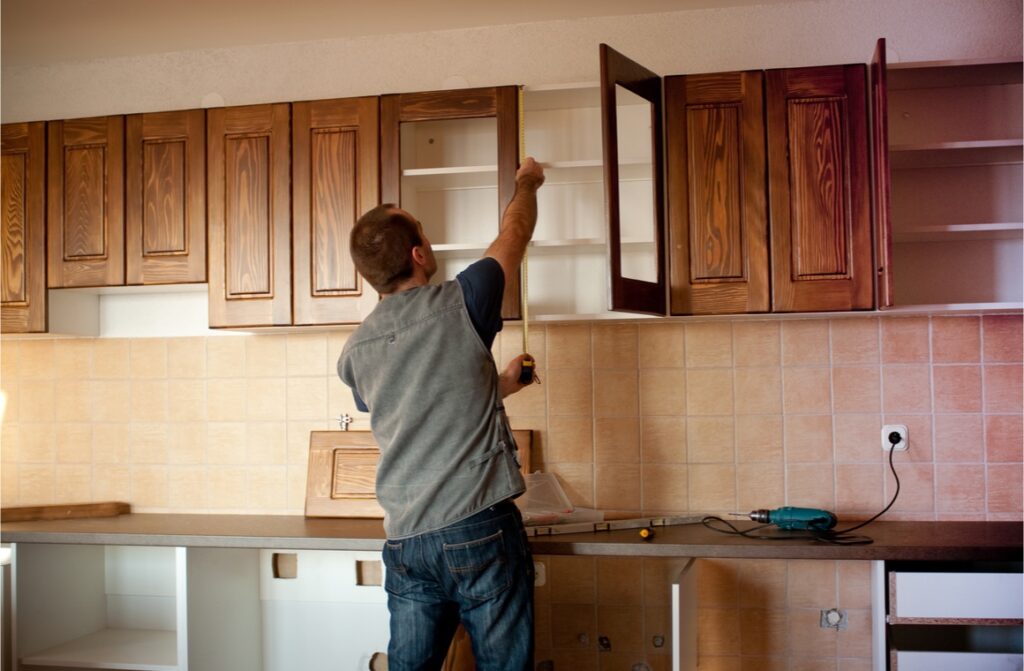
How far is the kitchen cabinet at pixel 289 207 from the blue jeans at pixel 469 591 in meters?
0.95

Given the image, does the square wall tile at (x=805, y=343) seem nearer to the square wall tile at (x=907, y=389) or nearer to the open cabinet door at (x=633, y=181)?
the square wall tile at (x=907, y=389)

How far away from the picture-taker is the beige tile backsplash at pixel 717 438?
108 inches

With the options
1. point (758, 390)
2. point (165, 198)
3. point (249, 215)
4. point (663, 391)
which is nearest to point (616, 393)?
point (663, 391)

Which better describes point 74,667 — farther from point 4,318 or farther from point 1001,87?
point 1001,87

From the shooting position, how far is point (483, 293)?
2021 mm

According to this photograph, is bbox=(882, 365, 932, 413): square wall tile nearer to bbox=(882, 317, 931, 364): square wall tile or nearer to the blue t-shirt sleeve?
bbox=(882, 317, 931, 364): square wall tile

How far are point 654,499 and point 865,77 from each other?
4.70 ft

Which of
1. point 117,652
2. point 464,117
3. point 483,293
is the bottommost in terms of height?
point 117,652

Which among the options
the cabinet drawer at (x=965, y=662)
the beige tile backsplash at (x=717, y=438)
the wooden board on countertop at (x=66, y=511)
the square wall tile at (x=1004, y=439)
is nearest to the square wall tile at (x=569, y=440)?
the beige tile backsplash at (x=717, y=438)

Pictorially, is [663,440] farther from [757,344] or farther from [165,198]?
[165,198]

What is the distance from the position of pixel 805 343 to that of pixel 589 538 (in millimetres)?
982

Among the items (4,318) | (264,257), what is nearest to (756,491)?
(264,257)

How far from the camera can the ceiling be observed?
2838 mm

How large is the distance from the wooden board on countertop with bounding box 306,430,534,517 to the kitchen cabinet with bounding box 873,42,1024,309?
1.36 m
